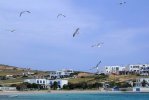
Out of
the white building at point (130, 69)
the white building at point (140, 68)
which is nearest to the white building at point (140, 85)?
the white building at point (130, 69)

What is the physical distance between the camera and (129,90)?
108688 mm

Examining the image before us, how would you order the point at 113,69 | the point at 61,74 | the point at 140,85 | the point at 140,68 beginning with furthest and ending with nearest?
the point at 113,69 → the point at 140,68 → the point at 61,74 → the point at 140,85

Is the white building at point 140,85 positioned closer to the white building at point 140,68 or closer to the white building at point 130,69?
the white building at point 130,69

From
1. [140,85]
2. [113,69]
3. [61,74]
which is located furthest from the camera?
[113,69]

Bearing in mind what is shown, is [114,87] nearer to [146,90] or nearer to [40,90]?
[146,90]

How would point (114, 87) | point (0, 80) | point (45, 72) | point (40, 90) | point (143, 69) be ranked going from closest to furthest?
1. point (40, 90)
2. point (114, 87)
3. point (0, 80)
4. point (143, 69)
5. point (45, 72)

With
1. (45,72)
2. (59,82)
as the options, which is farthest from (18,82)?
(45,72)

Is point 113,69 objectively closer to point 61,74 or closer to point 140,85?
point 61,74

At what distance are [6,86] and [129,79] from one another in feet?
99.9

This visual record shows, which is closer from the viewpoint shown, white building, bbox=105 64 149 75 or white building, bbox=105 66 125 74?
white building, bbox=105 64 149 75

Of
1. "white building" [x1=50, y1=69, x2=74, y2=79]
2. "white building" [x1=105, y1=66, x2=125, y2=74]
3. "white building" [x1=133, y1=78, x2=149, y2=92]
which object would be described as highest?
"white building" [x1=105, y1=66, x2=125, y2=74]

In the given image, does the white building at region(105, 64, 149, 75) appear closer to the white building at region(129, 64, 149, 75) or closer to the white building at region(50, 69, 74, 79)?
the white building at region(129, 64, 149, 75)

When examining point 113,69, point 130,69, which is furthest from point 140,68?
point 113,69

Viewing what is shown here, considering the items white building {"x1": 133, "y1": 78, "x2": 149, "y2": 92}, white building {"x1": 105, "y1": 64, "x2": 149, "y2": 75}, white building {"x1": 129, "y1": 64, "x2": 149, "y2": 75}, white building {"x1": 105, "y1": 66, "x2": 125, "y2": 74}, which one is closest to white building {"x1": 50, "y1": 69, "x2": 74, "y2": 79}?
white building {"x1": 105, "y1": 66, "x2": 125, "y2": 74}
